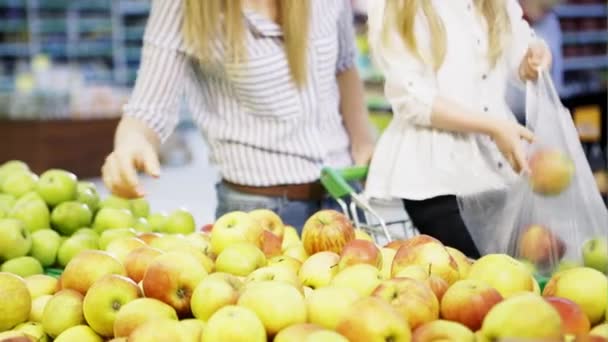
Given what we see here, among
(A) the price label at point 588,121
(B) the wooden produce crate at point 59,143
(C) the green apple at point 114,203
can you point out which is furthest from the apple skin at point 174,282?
(A) the price label at point 588,121

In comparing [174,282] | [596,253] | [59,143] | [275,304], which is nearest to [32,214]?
[174,282]

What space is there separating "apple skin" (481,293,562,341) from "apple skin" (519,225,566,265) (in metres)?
0.52

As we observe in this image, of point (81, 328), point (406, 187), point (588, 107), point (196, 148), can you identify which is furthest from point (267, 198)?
point (196, 148)

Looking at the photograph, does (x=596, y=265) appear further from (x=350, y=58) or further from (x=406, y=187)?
(x=350, y=58)

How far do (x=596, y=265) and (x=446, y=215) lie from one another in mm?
530

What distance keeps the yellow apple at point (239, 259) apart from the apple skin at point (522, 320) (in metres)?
0.55

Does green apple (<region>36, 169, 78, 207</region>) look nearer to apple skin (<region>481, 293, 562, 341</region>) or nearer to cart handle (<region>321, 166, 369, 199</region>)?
cart handle (<region>321, 166, 369, 199</region>)

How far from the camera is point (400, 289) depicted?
1.23 m

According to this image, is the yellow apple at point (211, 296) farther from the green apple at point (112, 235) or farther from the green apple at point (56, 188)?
the green apple at point (56, 188)

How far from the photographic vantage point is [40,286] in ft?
5.38

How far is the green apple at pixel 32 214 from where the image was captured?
229 centimetres

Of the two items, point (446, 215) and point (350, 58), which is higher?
point (350, 58)

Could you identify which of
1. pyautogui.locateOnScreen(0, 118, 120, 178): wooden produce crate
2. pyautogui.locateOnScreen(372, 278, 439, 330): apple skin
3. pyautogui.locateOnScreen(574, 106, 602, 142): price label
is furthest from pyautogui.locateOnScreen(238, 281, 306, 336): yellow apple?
pyautogui.locateOnScreen(574, 106, 602, 142): price label

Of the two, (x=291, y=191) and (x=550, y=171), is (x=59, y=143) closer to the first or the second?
(x=291, y=191)
